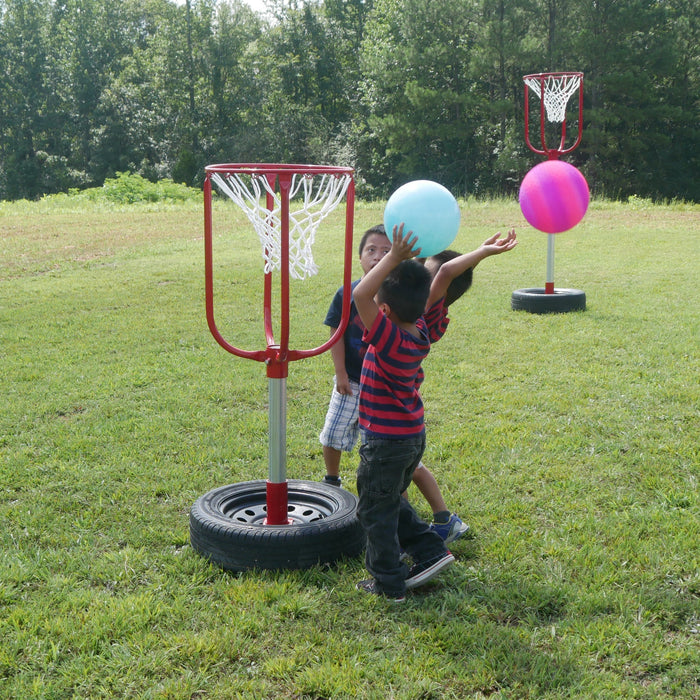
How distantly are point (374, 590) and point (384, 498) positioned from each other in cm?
39

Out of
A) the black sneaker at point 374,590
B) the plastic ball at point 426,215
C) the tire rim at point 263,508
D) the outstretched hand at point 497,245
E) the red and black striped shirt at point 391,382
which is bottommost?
the black sneaker at point 374,590

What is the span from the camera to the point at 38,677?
2.45 m

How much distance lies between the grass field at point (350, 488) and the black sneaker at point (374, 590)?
5 cm

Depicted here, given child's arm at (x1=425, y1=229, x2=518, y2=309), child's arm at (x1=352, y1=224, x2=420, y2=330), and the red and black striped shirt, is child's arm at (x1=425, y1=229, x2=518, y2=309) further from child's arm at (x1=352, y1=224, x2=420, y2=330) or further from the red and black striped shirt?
child's arm at (x1=352, y1=224, x2=420, y2=330)

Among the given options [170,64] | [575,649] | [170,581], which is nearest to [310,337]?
[170,581]

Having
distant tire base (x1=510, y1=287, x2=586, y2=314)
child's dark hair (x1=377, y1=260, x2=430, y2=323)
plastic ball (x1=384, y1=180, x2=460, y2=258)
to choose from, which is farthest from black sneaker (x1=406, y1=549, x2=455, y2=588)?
distant tire base (x1=510, y1=287, x2=586, y2=314)

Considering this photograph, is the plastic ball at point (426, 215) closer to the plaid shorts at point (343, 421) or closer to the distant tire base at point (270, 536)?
the plaid shorts at point (343, 421)

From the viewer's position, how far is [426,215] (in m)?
2.81

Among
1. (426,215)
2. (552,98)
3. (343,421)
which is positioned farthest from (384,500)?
(552,98)

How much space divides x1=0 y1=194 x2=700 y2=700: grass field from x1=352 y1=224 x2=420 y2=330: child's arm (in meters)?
1.11

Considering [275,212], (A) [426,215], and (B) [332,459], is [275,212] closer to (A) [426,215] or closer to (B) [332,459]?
(A) [426,215]

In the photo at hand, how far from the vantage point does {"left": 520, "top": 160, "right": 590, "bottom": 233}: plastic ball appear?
6.39 m

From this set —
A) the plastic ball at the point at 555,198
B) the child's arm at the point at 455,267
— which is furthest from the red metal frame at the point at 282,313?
the plastic ball at the point at 555,198

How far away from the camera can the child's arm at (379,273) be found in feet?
8.74
